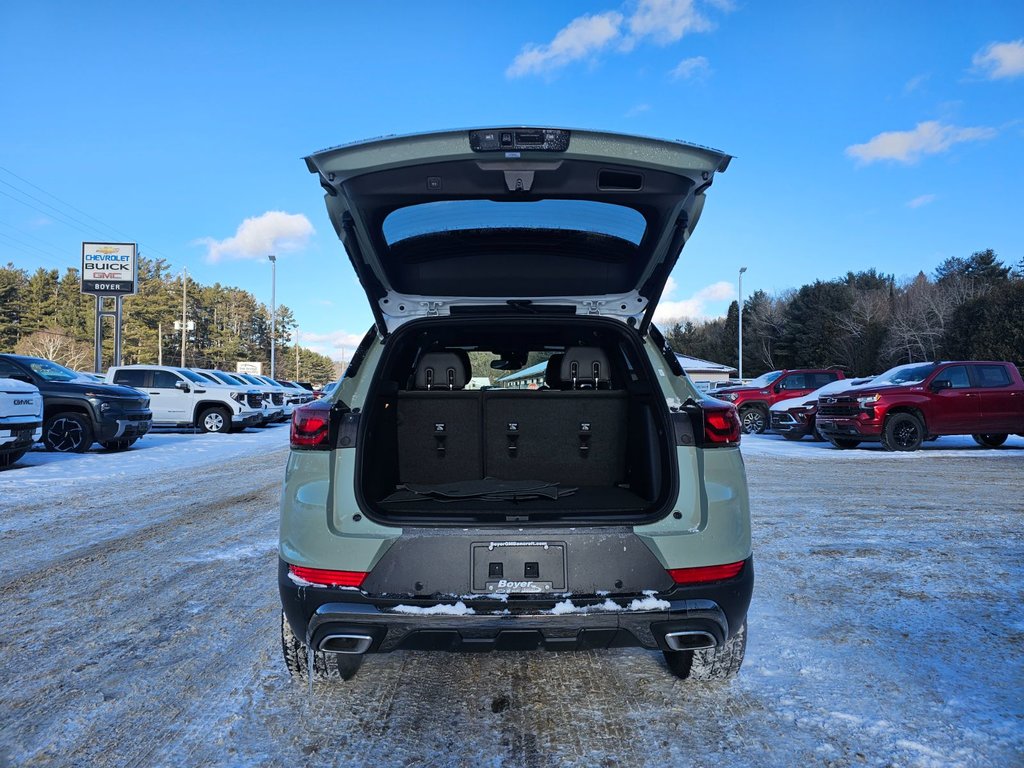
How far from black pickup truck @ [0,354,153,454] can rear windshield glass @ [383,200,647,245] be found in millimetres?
10504

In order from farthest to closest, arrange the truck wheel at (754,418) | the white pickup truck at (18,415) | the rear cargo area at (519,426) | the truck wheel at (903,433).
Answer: the truck wheel at (754,418) → the truck wheel at (903,433) → the white pickup truck at (18,415) → the rear cargo area at (519,426)

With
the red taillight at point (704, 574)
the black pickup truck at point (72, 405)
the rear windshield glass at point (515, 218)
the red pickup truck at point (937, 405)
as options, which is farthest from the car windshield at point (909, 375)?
the black pickup truck at point (72, 405)

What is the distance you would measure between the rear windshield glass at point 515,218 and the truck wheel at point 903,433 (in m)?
11.6

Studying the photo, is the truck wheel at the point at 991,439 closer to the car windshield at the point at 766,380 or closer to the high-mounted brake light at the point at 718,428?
the car windshield at the point at 766,380

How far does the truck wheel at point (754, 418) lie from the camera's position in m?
18.1

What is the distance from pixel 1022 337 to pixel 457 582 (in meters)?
37.4

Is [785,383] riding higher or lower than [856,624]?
higher

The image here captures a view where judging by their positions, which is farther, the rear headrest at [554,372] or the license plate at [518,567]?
the rear headrest at [554,372]

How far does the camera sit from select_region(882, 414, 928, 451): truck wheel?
12.3 metres

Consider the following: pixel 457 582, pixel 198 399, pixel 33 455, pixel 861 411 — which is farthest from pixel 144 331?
pixel 457 582

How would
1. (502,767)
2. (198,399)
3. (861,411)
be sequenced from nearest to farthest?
(502,767), (861,411), (198,399)

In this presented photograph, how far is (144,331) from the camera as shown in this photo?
212 ft

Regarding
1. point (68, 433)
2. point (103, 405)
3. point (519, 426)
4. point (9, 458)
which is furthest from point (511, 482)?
point (68, 433)

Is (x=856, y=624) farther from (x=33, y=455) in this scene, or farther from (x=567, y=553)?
(x=33, y=455)
